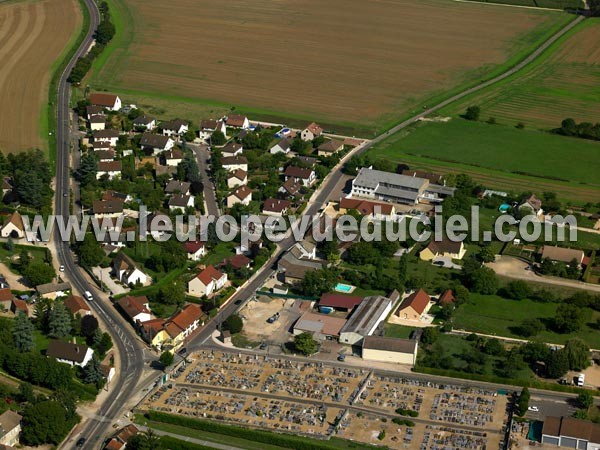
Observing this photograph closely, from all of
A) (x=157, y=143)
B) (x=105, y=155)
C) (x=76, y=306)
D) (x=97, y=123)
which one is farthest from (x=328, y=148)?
(x=76, y=306)

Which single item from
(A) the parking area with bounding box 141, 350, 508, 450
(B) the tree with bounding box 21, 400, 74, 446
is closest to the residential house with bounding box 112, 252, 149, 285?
(A) the parking area with bounding box 141, 350, 508, 450

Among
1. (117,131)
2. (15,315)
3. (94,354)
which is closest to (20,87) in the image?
(117,131)

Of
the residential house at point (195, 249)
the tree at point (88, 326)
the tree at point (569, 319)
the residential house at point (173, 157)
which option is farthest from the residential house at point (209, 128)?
the tree at point (569, 319)

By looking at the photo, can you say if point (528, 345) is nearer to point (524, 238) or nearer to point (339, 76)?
point (524, 238)

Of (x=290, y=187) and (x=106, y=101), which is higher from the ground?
(x=106, y=101)

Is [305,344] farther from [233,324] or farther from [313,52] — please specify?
[313,52]

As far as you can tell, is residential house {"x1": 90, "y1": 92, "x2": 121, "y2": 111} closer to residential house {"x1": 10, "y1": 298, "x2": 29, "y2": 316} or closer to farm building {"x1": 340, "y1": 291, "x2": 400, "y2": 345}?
residential house {"x1": 10, "y1": 298, "x2": 29, "y2": 316}

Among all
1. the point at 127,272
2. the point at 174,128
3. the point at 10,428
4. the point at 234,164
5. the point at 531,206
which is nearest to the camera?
the point at 10,428
